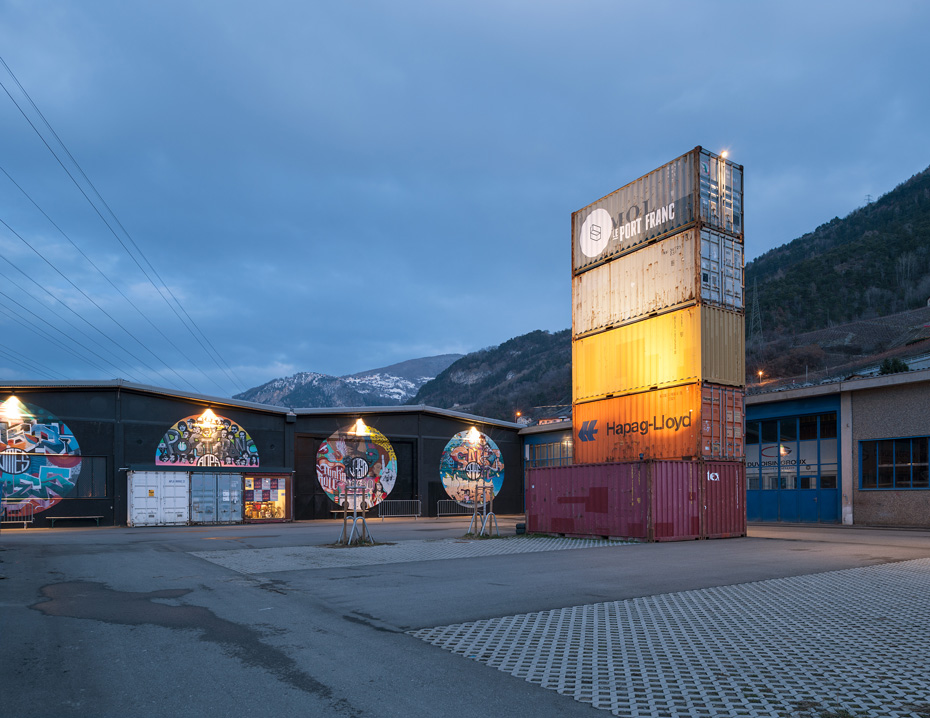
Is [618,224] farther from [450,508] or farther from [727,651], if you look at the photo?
[450,508]

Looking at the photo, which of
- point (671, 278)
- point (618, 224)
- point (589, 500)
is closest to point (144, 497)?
point (589, 500)

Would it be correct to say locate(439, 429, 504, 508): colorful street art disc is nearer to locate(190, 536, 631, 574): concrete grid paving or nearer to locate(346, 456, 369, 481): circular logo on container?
locate(346, 456, 369, 481): circular logo on container

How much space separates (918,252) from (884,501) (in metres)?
99.2

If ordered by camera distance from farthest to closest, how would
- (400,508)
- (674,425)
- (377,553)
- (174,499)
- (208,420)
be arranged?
(400,508) < (208,420) < (174,499) < (674,425) < (377,553)

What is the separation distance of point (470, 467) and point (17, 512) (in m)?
25.2

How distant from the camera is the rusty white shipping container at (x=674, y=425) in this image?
23.2 meters

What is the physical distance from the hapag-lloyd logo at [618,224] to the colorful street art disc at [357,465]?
18.8 metres

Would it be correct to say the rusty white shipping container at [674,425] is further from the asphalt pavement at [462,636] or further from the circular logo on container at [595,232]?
the asphalt pavement at [462,636]

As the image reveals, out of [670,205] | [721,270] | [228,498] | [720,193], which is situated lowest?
[228,498]

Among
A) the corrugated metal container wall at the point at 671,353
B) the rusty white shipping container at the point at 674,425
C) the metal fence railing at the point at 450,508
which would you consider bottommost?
the metal fence railing at the point at 450,508

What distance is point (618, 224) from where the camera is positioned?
92.3ft

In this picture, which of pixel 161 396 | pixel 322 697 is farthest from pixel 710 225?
pixel 161 396

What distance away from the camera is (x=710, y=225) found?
24688 millimetres

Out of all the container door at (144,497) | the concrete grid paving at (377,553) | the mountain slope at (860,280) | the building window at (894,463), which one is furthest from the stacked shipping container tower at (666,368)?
the mountain slope at (860,280)
